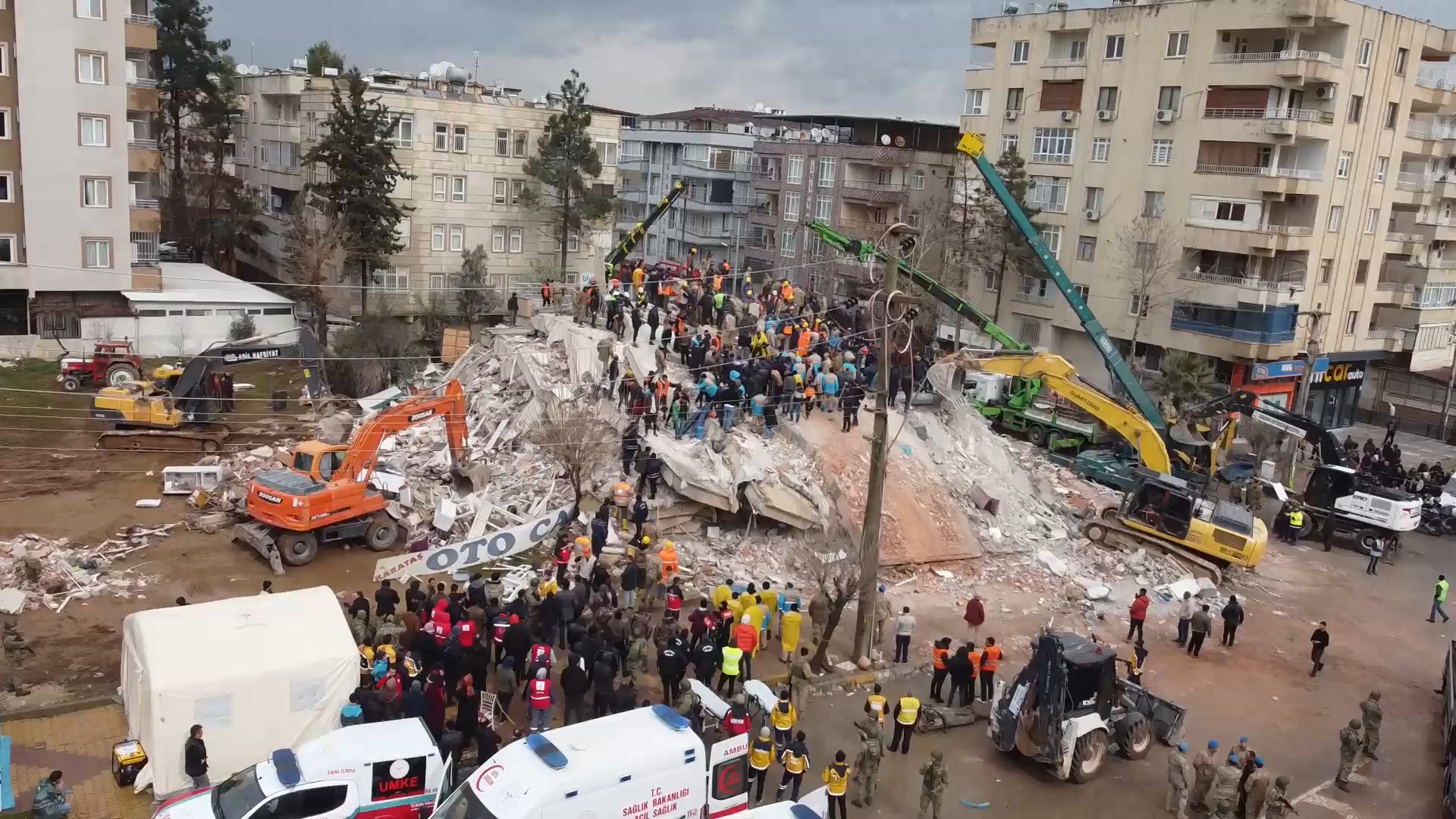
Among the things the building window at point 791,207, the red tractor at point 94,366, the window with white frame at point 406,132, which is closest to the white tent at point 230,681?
the red tractor at point 94,366

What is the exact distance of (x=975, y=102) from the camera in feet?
173

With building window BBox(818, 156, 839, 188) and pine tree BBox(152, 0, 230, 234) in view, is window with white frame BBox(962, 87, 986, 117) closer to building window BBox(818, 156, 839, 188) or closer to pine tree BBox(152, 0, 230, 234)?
building window BBox(818, 156, 839, 188)

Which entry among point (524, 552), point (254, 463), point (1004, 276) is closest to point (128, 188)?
point (254, 463)

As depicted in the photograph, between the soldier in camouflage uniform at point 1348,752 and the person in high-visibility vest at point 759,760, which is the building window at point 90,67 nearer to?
the person in high-visibility vest at point 759,760

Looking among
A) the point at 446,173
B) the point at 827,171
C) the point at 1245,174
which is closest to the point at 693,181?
the point at 827,171

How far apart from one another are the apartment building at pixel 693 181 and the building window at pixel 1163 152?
25.7 meters

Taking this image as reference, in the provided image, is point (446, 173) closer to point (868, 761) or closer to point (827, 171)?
point (827, 171)

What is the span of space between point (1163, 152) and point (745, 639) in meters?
35.5

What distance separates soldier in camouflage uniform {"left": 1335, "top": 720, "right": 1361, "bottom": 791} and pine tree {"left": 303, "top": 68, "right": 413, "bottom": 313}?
3667 centimetres

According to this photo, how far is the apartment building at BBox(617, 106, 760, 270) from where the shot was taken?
66.2 m

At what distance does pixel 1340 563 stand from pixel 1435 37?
30.3m

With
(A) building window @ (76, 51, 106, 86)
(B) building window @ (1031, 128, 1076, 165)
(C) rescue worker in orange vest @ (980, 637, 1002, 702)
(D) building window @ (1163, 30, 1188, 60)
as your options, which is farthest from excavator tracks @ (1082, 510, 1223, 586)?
(A) building window @ (76, 51, 106, 86)

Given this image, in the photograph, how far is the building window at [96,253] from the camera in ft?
131

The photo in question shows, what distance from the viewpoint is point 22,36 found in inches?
1460
